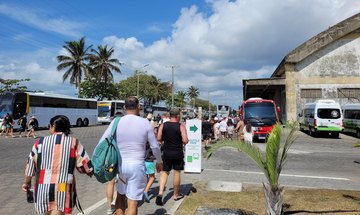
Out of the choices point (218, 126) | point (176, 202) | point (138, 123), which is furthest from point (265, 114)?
point (138, 123)

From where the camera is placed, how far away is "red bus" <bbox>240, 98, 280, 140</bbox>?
21.6 m

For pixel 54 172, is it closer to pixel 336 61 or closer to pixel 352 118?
pixel 352 118

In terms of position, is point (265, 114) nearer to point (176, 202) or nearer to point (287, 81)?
point (287, 81)

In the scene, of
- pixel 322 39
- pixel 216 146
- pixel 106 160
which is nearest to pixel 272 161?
pixel 216 146

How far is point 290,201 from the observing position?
696cm

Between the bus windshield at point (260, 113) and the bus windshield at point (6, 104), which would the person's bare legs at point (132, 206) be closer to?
the bus windshield at point (260, 113)

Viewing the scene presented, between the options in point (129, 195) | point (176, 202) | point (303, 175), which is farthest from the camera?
point (303, 175)

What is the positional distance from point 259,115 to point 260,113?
157 mm

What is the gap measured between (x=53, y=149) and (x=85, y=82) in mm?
61304

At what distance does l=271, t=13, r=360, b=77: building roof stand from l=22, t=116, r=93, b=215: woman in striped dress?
33.4 metres

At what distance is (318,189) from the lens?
8.09 meters

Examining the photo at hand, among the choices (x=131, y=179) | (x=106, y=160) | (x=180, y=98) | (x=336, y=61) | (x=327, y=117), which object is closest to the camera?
(x=106, y=160)

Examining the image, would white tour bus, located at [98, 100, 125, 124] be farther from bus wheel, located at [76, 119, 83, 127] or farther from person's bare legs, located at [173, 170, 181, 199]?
person's bare legs, located at [173, 170, 181, 199]

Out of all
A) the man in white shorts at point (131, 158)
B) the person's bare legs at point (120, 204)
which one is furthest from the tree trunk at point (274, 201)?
the person's bare legs at point (120, 204)
